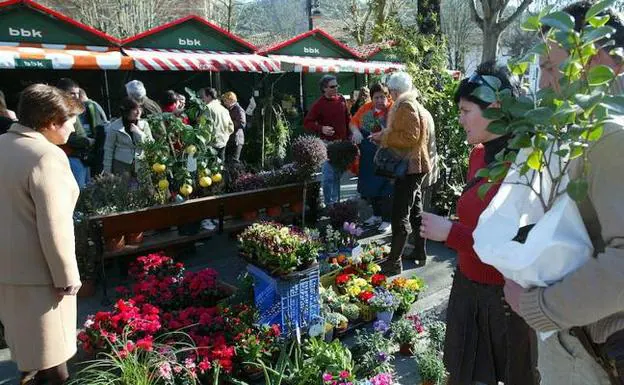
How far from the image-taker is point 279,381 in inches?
107

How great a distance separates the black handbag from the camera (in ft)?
15.1

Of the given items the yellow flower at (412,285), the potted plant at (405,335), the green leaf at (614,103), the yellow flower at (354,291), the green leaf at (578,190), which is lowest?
the potted plant at (405,335)

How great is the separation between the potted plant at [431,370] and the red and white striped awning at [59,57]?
6.85 metres

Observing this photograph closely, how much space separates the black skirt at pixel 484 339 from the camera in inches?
84.1

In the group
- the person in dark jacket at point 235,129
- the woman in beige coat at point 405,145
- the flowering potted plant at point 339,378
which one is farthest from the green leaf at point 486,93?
the person in dark jacket at point 235,129

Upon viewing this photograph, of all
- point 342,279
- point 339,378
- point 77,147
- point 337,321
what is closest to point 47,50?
point 77,147

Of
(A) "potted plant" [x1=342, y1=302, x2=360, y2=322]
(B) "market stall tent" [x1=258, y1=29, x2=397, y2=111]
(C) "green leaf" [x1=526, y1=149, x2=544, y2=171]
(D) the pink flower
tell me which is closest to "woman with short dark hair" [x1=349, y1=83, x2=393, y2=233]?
(A) "potted plant" [x1=342, y1=302, x2=360, y2=322]

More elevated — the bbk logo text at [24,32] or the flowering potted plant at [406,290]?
the bbk logo text at [24,32]

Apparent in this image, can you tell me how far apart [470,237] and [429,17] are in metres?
6.02

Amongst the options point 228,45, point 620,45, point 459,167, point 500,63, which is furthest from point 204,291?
point 228,45

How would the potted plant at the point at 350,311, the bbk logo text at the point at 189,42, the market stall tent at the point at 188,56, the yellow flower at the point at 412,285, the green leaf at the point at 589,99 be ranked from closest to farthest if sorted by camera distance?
the green leaf at the point at 589,99 → the potted plant at the point at 350,311 → the yellow flower at the point at 412,285 → the market stall tent at the point at 188,56 → the bbk logo text at the point at 189,42

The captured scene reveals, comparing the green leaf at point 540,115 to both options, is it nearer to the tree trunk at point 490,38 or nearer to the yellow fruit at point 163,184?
the yellow fruit at point 163,184

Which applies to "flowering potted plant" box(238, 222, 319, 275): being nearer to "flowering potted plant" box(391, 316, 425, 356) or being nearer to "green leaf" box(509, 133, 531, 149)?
"flowering potted plant" box(391, 316, 425, 356)

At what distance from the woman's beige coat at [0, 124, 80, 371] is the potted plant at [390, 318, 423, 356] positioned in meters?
2.10
